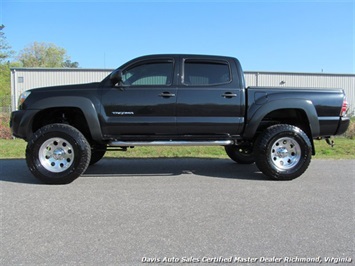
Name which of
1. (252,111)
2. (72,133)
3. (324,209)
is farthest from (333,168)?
(72,133)

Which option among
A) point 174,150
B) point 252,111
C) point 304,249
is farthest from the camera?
point 174,150

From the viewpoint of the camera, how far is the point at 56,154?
582cm

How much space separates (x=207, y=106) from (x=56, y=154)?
2726 millimetres

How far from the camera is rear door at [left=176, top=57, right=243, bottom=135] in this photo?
596 cm

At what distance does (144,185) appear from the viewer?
18.4 ft

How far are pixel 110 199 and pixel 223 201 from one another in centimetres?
159

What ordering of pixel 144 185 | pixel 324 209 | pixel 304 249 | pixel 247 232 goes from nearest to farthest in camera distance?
pixel 304 249
pixel 247 232
pixel 324 209
pixel 144 185

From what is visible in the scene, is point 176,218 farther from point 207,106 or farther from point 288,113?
point 288,113

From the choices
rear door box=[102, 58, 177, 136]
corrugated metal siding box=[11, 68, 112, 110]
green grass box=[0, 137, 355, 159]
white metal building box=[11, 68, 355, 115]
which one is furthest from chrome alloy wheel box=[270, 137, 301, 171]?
corrugated metal siding box=[11, 68, 112, 110]

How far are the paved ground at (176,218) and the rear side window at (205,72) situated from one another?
1745 millimetres

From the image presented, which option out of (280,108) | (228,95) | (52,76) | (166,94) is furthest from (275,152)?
(52,76)

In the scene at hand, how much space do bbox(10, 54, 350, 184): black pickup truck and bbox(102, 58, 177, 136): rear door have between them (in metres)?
0.02

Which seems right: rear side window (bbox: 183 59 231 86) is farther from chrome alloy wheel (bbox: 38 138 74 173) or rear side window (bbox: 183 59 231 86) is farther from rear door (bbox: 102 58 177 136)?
chrome alloy wheel (bbox: 38 138 74 173)

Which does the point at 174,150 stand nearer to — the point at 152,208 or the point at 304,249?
the point at 152,208
